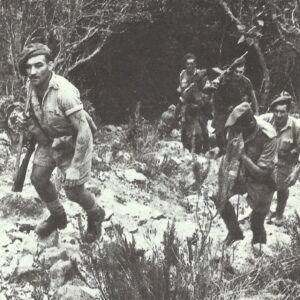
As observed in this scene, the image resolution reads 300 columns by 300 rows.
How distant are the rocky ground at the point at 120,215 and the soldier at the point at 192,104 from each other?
341 mm

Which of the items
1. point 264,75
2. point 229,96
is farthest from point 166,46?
point 229,96

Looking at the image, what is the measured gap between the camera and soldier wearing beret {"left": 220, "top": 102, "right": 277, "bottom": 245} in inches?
192

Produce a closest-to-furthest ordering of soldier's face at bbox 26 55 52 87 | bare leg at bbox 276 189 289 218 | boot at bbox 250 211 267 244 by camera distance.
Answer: soldier's face at bbox 26 55 52 87 → boot at bbox 250 211 267 244 → bare leg at bbox 276 189 289 218

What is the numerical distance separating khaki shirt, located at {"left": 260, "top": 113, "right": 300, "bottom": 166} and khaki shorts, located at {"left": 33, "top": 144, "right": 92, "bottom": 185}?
7.29ft

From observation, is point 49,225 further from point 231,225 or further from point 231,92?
point 231,92

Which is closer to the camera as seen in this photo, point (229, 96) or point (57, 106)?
point (57, 106)

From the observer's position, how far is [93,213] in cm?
495

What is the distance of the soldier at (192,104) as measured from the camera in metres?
9.49

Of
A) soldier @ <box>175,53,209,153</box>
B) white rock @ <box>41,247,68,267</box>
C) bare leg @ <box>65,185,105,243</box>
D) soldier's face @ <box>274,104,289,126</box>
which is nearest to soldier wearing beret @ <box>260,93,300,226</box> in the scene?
soldier's face @ <box>274,104,289,126</box>

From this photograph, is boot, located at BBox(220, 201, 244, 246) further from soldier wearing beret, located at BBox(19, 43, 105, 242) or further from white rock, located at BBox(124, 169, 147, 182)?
white rock, located at BBox(124, 169, 147, 182)

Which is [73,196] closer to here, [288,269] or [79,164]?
[79,164]

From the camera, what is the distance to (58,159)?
4.77 meters

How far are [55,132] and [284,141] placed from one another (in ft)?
8.72

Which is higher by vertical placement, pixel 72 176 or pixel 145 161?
pixel 72 176
